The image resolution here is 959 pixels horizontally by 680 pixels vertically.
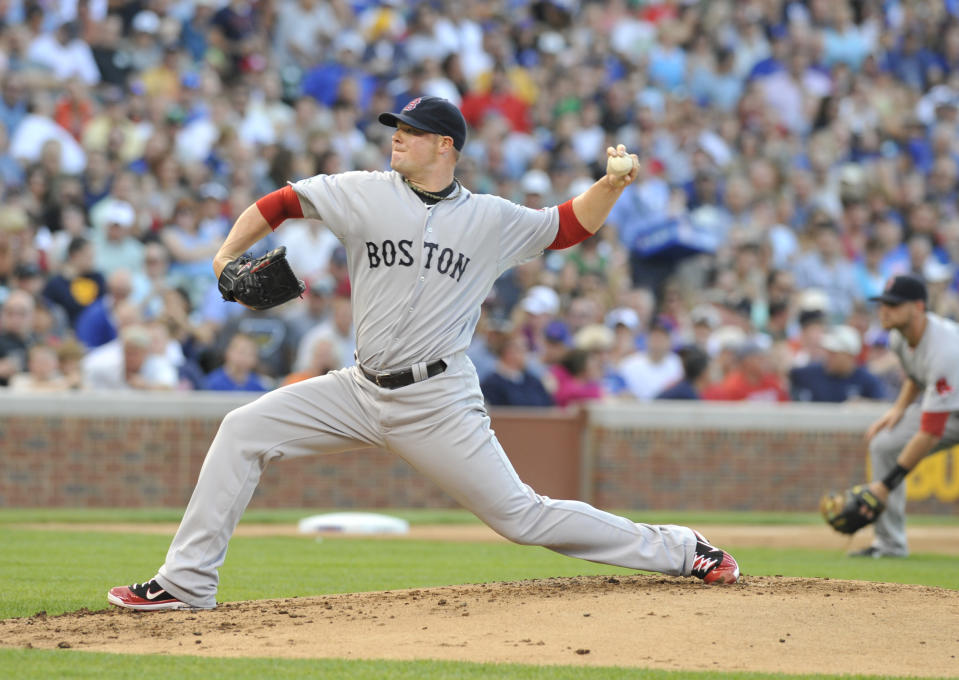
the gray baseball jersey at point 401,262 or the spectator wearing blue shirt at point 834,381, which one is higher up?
the gray baseball jersey at point 401,262

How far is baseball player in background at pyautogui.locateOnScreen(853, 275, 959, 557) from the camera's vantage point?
965 cm

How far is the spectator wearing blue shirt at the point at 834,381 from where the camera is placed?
15.4 metres

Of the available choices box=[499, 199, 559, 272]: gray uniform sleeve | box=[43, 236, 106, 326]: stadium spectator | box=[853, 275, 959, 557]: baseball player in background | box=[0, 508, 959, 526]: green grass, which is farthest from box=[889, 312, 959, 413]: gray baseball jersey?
box=[43, 236, 106, 326]: stadium spectator

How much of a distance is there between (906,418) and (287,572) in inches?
181

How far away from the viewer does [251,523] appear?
13.0 metres

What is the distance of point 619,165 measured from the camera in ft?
21.6

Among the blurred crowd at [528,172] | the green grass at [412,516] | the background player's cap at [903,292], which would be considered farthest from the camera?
the blurred crowd at [528,172]

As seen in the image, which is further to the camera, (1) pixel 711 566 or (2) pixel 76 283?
(2) pixel 76 283

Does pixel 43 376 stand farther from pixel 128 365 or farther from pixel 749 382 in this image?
pixel 749 382

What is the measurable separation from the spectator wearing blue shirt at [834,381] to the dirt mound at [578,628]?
A: 831cm

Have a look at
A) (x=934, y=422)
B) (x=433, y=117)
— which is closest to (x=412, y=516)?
(x=934, y=422)

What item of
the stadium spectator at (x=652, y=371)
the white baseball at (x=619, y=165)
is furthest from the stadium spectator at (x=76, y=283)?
the white baseball at (x=619, y=165)

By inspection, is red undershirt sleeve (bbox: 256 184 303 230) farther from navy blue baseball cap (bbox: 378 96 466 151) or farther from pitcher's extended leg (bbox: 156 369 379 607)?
pitcher's extended leg (bbox: 156 369 379 607)

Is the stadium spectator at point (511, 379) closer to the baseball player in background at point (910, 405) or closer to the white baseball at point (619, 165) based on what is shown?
the baseball player in background at point (910, 405)
